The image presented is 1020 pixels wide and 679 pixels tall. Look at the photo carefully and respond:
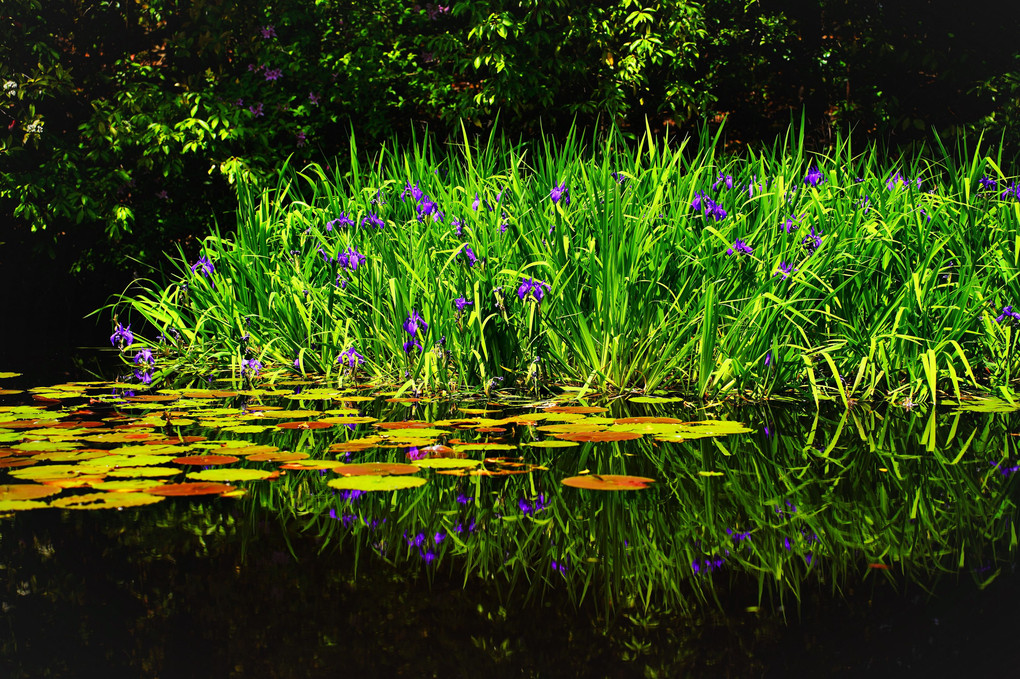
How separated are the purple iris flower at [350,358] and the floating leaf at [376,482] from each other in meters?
1.67

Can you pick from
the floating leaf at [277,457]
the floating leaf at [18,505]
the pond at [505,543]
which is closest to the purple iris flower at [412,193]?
the pond at [505,543]

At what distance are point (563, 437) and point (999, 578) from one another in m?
1.38

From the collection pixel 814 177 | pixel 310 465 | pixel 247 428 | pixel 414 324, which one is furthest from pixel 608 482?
pixel 814 177

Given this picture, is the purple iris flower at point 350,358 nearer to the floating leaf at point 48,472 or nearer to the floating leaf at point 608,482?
the floating leaf at point 48,472

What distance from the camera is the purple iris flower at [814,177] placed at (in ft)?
16.4

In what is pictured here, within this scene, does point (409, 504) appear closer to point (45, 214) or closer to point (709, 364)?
point (709, 364)

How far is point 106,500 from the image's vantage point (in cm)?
238

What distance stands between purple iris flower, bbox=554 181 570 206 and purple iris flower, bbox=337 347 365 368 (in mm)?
1046

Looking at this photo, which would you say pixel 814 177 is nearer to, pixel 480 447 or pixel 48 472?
pixel 480 447

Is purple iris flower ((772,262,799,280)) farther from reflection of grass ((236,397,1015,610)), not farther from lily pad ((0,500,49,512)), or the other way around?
lily pad ((0,500,49,512))

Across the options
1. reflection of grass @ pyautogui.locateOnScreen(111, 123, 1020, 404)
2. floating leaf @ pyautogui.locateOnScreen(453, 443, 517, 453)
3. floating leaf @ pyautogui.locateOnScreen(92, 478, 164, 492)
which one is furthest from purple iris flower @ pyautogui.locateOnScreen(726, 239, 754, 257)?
floating leaf @ pyautogui.locateOnScreen(92, 478, 164, 492)

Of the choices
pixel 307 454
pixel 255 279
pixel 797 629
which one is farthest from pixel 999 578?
pixel 255 279

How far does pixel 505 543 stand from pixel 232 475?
89cm

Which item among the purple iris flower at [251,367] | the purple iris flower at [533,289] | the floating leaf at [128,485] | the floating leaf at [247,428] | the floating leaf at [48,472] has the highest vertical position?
the purple iris flower at [533,289]
